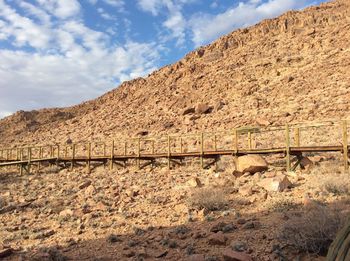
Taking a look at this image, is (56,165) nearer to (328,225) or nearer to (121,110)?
(328,225)

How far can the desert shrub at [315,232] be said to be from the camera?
5.98m

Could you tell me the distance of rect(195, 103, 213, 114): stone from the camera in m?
41.0

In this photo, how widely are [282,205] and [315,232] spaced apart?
305 centimetres

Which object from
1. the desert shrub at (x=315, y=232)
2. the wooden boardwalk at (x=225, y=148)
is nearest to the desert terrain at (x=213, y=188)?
the desert shrub at (x=315, y=232)

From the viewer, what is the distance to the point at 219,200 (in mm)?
9930

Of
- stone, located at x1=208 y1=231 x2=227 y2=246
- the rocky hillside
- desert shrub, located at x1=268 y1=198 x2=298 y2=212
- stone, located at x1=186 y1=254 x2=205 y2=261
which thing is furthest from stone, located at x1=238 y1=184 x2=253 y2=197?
the rocky hillside

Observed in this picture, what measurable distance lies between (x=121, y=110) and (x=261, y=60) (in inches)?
741

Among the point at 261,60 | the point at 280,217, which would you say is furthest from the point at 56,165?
the point at 261,60

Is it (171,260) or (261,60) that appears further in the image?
(261,60)

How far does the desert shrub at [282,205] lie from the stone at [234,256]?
2.92 m

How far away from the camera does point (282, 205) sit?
913 centimetres

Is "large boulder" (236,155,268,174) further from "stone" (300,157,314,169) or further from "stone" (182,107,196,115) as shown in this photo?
"stone" (182,107,196,115)

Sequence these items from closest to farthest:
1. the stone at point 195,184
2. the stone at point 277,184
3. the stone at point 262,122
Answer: the stone at point 277,184, the stone at point 195,184, the stone at point 262,122

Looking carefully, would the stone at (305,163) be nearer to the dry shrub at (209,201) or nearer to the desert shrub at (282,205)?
the dry shrub at (209,201)
